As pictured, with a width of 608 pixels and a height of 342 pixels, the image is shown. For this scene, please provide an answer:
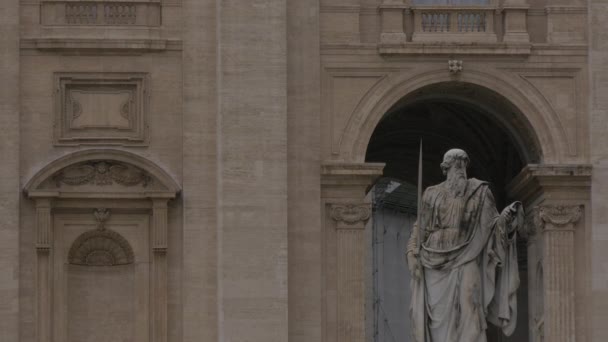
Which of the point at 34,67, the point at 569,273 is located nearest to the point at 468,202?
the point at 569,273

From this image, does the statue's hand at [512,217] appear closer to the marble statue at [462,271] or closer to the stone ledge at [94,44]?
the marble statue at [462,271]

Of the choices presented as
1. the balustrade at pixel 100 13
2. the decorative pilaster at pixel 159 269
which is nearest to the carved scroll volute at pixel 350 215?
the decorative pilaster at pixel 159 269

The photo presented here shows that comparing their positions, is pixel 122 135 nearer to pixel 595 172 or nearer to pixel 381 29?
pixel 381 29

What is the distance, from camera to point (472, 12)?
132ft

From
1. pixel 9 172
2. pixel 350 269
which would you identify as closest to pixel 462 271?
pixel 350 269

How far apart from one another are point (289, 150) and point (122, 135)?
2.57 meters

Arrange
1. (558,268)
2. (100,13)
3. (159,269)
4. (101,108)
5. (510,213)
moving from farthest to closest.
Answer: (100,13) → (101,108) → (558,268) → (159,269) → (510,213)

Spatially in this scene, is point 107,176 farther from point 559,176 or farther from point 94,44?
point 559,176

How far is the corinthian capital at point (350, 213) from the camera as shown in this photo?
3944 cm

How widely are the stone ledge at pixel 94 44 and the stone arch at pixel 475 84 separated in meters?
3.24

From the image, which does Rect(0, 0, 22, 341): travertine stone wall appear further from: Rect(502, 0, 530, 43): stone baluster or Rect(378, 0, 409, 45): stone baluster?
Rect(502, 0, 530, 43): stone baluster

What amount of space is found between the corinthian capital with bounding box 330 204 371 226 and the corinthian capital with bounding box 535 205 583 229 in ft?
8.95

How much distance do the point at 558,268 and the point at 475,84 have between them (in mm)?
3189

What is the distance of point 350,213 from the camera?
39.5 m
